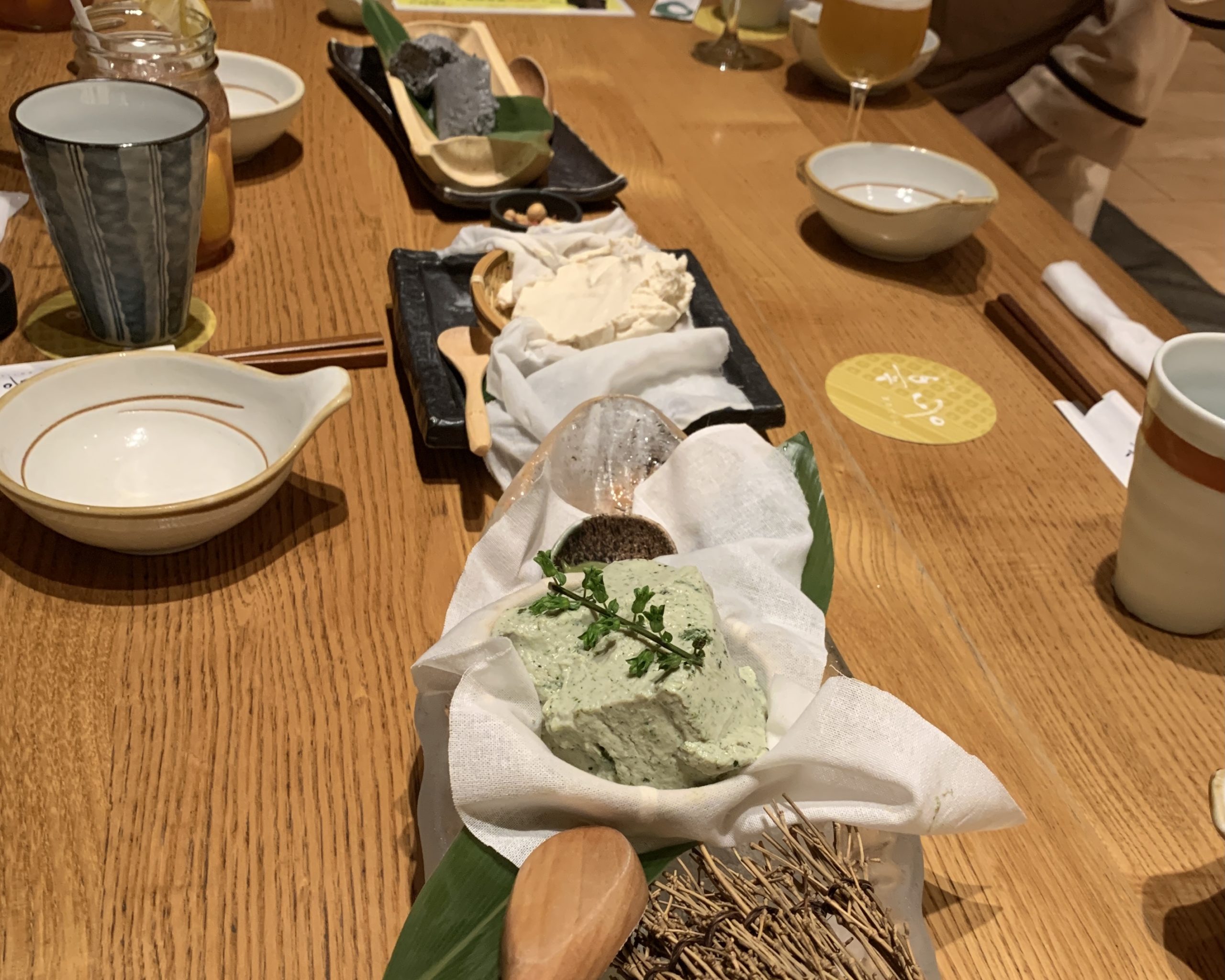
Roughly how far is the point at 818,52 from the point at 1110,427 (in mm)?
1008

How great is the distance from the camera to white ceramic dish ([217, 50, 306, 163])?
138 centimetres

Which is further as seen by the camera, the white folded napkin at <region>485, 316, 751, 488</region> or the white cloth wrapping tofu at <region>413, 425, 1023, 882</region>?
the white folded napkin at <region>485, 316, 751, 488</region>

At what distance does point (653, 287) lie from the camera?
41.9 inches

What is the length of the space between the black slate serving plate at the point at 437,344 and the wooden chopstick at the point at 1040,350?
13.6 inches

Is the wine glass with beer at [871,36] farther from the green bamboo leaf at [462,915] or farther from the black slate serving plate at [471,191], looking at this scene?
the green bamboo leaf at [462,915]

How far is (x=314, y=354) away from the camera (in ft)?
3.41

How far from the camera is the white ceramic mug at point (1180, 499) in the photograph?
739 millimetres

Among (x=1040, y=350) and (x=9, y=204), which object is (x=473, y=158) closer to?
(x=9, y=204)

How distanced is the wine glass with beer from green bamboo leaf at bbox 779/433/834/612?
0.85 m

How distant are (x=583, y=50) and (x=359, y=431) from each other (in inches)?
46.1

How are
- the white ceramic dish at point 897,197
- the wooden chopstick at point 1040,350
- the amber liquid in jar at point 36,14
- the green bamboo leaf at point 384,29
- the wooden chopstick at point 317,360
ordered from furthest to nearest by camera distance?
the amber liquid in jar at point 36,14, the green bamboo leaf at point 384,29, the white ceramic dish at point 897,197, the wooden chopstick at point 1040,350, the wooden chopstick at point 317,360

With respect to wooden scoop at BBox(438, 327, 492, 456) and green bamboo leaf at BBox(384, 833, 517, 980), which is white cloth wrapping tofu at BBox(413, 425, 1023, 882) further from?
wooden scoop at BBox(438, 327, 492, 456)

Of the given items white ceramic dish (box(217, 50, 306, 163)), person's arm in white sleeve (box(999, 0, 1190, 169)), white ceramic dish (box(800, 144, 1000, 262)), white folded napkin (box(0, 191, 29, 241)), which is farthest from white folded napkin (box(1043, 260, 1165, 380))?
white folded napkin (box(0, 191, 29, 241))

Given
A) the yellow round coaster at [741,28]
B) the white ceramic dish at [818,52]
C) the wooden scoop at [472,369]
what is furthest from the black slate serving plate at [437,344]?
the yellow round coaster at [741,28]
